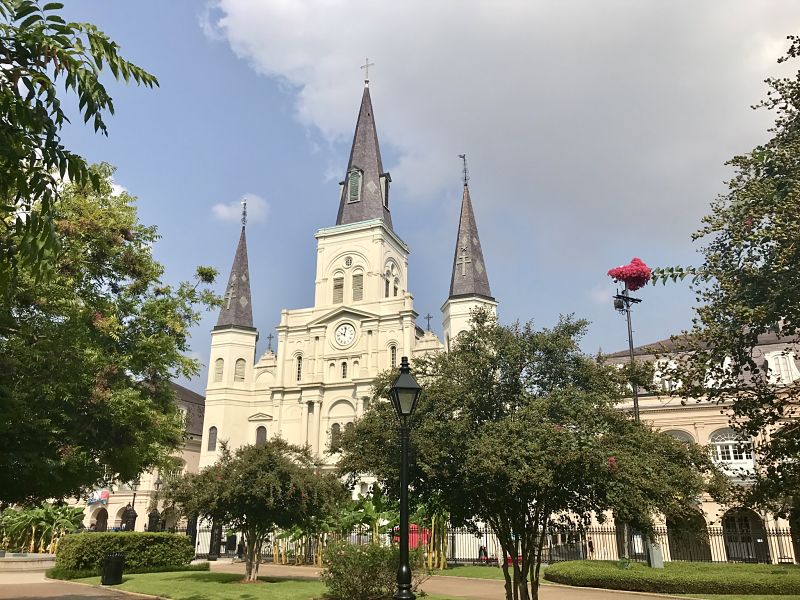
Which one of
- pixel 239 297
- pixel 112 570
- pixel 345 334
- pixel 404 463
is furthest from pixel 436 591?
pixel 239 297

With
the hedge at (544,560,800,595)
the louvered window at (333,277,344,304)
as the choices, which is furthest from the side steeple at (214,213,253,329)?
the hedge at (544,560,800,595)

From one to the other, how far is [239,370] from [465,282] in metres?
21.1

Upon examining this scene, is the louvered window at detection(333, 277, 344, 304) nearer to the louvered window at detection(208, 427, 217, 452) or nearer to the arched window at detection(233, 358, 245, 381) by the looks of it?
the arched window at detection(233, 358, 245, 381)

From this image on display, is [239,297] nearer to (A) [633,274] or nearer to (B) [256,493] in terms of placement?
(B) [256,493]

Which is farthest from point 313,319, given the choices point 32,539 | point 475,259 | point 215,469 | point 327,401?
point 215,469

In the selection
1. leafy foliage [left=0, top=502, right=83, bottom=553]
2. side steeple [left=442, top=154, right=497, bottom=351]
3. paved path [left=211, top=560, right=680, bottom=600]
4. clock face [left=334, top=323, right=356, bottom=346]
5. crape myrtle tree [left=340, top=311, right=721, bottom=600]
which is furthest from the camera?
clock face [left=334, top=323, right=356, bottom=346]

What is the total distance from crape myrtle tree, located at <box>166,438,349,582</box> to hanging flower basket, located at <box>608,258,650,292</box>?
13003 mm

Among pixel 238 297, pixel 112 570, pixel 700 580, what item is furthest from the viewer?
pixel 238 297

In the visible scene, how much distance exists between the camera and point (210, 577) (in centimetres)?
2297

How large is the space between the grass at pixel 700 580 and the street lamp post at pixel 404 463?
12.2 m

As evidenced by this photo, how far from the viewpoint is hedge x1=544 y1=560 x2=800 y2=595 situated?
702 inches

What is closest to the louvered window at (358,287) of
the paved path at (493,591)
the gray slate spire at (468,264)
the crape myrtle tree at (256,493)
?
the gray slate spire at (468,264)

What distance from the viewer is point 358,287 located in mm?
56375

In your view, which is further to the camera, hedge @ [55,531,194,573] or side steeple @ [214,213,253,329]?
side steeple @ [214,213,253,329]
